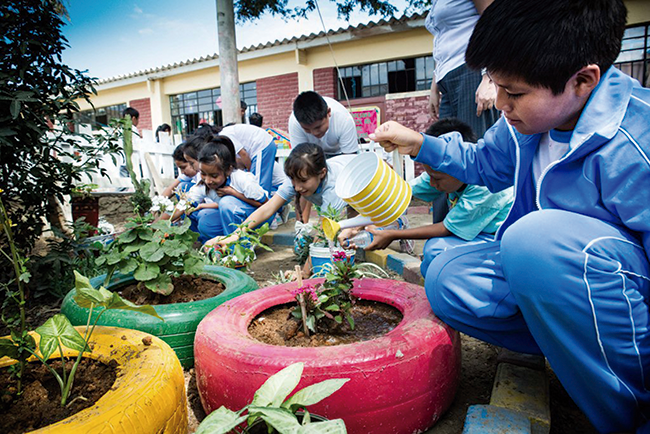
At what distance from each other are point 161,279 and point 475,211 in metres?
1.61

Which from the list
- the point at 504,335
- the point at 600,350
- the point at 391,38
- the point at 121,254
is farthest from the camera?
the point at 391,38

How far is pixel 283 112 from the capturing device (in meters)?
10.9

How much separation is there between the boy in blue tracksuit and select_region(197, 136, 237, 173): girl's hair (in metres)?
2.87

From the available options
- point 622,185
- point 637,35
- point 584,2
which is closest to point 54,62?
point 584,2

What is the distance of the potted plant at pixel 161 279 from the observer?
65.4 inches

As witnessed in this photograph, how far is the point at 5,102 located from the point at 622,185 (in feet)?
9.09

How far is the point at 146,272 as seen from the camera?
1.88 m

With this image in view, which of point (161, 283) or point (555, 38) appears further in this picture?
point (161, 283)

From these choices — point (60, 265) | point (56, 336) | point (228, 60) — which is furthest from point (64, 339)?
point (228, 60)

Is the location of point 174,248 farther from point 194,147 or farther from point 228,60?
point 228,60

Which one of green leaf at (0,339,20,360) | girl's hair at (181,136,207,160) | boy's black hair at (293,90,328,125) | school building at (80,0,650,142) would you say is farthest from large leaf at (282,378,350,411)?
school building at (80,0,650,142)

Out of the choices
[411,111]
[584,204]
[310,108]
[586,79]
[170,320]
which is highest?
[411,111]

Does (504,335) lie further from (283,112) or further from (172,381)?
(283,112)

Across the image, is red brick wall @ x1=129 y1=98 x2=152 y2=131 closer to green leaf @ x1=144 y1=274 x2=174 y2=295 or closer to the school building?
the school building
